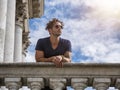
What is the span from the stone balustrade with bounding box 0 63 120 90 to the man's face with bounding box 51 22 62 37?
1.17m

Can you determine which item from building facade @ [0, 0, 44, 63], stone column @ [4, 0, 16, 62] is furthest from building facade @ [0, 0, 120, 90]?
stone column @ [4, 0, 16, 62]

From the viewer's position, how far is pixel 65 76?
9.95m

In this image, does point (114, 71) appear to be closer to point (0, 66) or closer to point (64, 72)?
point (64, 72)

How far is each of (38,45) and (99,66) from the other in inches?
66.0

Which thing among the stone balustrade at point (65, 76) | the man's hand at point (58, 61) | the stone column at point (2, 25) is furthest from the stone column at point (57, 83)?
the stone column at point (2, 25)

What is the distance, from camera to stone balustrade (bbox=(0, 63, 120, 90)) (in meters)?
9.90

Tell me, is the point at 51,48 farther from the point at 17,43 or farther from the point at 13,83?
the point at 17,43

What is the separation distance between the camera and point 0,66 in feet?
33.1

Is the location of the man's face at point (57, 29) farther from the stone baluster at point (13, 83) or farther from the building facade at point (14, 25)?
the building facade at point (14, 25)

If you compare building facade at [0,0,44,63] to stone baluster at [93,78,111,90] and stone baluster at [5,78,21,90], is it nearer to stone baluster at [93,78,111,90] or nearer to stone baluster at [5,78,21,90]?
stone baluster at [5,78,21,90]

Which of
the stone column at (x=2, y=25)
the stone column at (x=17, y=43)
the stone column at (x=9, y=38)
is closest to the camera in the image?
the stone column at (x=2, y=25)

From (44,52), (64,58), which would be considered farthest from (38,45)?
(64,58)

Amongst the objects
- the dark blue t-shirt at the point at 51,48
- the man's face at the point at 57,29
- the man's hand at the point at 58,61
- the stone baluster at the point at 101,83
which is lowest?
the stone baluster at the point at 101,83

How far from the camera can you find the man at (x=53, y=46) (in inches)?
424
